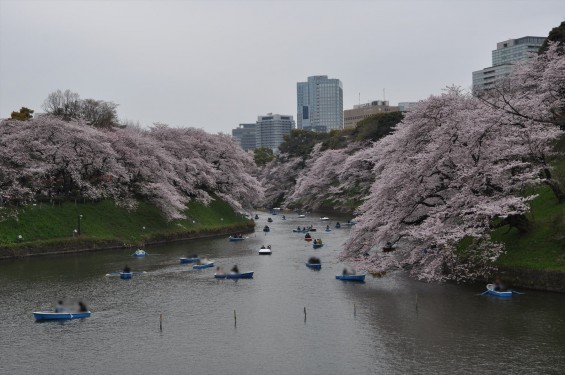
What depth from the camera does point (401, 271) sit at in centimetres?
4738

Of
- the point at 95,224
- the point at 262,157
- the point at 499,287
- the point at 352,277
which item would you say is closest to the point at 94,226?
the point at 95,224

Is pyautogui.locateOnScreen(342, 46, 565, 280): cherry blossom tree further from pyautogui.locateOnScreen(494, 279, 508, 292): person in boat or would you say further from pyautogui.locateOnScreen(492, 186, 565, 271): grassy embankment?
pyautogui.locateOnScreen(494, 279, 508, 292): person in boat

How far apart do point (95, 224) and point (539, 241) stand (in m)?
48.7

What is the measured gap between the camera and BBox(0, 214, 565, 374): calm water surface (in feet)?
84.3

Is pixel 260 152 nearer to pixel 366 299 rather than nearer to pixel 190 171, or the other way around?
pixel 190 171

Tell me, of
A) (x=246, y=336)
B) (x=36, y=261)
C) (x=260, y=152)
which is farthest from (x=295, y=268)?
(x=260, y=152)

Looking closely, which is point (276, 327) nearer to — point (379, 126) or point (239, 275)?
point (239, 275)

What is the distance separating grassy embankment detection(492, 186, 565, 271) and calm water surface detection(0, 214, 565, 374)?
256 cm

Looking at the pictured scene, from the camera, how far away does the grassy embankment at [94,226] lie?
2338 inches

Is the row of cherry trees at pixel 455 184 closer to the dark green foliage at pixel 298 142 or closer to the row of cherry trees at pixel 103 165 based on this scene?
the row of cherry trees at pixel 103 165

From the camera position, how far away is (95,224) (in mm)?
66875

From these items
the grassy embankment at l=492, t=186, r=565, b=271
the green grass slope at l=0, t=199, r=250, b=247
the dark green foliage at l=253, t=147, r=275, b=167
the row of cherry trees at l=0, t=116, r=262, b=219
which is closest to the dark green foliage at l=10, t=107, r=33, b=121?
the row of cherry trees at l=0, t=116, r=262, b=219

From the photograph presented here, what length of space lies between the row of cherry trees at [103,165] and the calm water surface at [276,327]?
2093cm

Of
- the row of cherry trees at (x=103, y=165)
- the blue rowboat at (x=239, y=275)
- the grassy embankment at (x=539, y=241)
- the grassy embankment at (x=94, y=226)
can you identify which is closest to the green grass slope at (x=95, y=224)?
the grassy embankment at (x=94, y=226)
